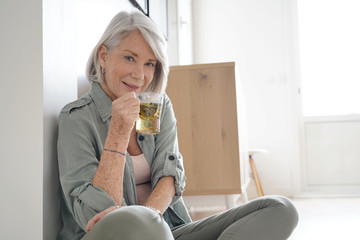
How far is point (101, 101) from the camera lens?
3.83 feet

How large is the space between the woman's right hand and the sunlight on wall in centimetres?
389

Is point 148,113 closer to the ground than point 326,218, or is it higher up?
A: higher up

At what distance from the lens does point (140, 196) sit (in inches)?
48.4

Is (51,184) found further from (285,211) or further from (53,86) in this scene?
(285,211)

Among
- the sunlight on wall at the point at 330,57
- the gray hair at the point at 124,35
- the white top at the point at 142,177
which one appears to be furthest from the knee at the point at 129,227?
the sunlight on wall at the point at 330,57

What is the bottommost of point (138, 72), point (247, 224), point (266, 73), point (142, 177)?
point (247, 224)

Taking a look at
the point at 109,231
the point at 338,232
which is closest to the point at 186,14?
the point at 338,232

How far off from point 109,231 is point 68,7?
76 cm

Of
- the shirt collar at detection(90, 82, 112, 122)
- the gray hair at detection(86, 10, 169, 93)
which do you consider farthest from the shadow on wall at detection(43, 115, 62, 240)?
the gray hair at detection(86, 10, 169, 93)

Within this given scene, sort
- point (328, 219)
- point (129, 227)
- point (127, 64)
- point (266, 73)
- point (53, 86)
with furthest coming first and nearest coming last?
point (266, 73), point (328, 219), point (127, 64), point (53, 86), point (129, 227)

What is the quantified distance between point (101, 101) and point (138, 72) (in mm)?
141

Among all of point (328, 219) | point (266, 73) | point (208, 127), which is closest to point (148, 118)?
point (208, 127)

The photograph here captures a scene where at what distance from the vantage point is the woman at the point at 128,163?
96cm

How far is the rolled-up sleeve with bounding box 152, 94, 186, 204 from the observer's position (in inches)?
47.7
